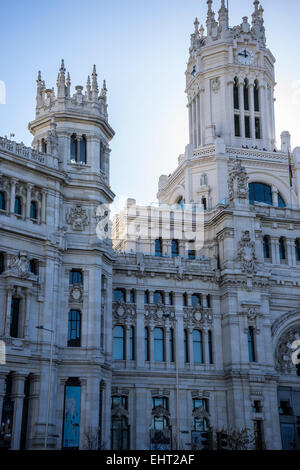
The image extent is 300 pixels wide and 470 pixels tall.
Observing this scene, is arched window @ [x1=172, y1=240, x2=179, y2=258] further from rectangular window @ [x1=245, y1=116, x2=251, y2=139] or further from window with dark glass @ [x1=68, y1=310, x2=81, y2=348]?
window with dark glass @ [x1=68, y1=310, x2=81, y2=348]

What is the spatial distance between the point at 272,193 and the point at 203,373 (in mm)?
24466

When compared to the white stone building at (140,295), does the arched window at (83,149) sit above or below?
above

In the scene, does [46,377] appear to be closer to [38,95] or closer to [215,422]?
[215,422]

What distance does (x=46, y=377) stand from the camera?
50.5 meters

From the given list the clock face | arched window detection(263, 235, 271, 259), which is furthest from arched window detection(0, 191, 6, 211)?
the clock face

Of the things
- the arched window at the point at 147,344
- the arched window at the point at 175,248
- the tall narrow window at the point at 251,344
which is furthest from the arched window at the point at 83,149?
the tall narrow window at the point at 251,344

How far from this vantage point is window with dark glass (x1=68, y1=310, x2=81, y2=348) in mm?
53844

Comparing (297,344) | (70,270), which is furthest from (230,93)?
(70,270)

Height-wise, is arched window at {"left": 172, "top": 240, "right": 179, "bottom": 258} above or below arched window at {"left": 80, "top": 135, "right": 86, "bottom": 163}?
below

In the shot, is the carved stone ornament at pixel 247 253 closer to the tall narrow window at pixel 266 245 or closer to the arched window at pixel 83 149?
the tall narrow window at pixel 266 245

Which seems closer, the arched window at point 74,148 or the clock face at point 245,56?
the arched window at point 74,148

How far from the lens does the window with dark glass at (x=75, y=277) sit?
55531 mm

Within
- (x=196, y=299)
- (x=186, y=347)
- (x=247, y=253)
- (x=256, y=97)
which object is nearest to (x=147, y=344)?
(x=186, y=347)

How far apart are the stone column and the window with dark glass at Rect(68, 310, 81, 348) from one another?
542cm
